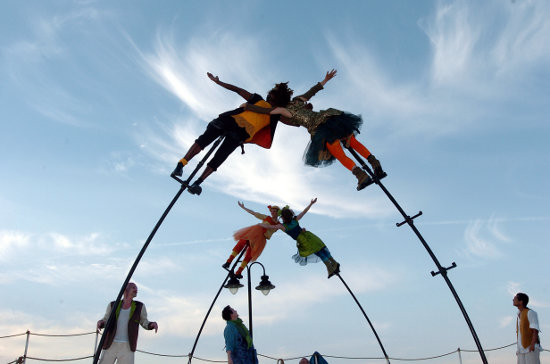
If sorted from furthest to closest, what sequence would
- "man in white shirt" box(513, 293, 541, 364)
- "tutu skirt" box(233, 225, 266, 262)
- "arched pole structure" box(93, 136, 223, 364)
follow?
"tutu skirt" box(233, 225, 266, 262)
"man in white shirt" box(513, 293, 541, 364)
"arched pole structure" box(93, 136, 223, 364)

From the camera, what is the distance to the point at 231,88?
21.0 feet

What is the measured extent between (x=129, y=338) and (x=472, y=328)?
11.9ft

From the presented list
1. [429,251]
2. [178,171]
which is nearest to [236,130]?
[178,171]

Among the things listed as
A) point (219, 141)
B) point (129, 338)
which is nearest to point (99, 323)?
point (129, 338)

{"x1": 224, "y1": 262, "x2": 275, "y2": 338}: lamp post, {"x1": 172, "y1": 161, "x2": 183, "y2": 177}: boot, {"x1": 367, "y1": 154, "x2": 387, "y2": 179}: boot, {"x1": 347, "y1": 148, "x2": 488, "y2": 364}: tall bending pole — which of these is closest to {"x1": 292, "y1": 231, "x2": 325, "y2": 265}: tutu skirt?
{"x1": 224, "y1": 262, "x2": 275, "y2": 338}: lamp post

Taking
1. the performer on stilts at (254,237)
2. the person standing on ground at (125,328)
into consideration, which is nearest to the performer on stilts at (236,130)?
the person standing on ground at (125,328)

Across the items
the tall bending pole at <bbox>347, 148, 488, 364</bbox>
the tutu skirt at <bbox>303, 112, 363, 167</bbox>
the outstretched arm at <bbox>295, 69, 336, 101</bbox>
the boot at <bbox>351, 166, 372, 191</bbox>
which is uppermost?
the outstretched arm at <bbox>295, 69, 336, 101</bbox>

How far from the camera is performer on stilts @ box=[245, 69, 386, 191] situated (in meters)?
5.63

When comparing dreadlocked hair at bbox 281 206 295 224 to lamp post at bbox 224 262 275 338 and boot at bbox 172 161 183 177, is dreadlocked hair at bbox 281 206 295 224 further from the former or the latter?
boot at bbox 172 161 183 177

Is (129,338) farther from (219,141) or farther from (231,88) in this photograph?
(231,88)

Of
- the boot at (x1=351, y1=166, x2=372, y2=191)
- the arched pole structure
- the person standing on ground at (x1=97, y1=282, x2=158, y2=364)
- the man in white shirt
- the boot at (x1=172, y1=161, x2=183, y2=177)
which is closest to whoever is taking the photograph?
the arched pole structure

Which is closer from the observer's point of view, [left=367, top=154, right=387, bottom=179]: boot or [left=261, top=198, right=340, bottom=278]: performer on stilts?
[left=367, top=154, right=387, bottom=179]: boot

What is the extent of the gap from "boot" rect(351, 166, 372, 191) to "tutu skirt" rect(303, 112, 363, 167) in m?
0.50

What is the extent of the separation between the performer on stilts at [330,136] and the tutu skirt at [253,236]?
96.6 inches
